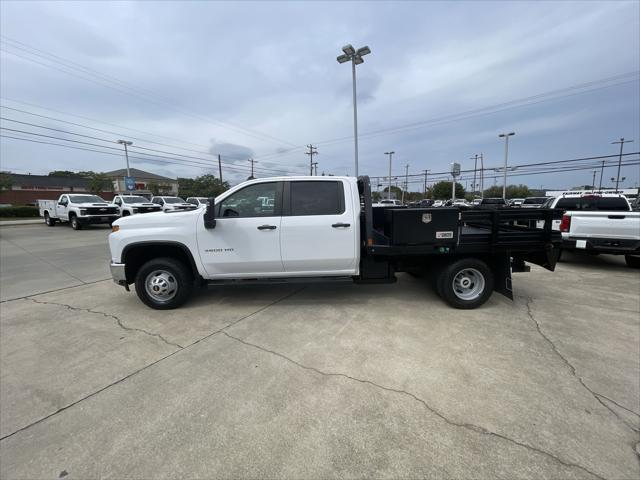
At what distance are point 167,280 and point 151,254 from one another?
1.61ft

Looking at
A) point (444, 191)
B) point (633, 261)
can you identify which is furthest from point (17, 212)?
point (444, 191)

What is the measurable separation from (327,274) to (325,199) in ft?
3.61

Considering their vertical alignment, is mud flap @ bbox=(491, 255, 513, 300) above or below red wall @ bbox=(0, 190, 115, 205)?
below

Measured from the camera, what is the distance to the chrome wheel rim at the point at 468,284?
4461mm

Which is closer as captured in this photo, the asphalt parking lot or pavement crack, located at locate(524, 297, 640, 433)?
the asphalt parking lot

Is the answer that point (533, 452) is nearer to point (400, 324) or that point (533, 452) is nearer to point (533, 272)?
point (400, 324)

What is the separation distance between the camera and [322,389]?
266 cm

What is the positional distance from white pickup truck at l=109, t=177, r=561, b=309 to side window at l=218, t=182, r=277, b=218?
14mm

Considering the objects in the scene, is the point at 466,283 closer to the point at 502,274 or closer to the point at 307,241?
the point at 502,274

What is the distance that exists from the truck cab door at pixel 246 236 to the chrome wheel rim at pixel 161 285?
64cm

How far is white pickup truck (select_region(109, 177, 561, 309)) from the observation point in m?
4.20

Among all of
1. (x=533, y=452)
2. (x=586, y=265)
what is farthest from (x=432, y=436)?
(x=586, y=265)

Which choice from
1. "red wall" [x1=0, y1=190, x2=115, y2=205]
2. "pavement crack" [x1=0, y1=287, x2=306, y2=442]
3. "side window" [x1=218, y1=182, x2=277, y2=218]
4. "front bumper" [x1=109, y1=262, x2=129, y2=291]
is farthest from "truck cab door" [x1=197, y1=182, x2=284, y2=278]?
"red wall" [x1=0, y1=190, x2=115, y2=205]

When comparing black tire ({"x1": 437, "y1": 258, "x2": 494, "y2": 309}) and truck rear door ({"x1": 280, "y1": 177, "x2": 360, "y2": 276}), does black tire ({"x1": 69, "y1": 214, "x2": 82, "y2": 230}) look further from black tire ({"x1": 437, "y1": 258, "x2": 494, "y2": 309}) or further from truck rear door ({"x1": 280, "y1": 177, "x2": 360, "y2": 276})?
black tire ({"x1": 437, "y1": 258, "x2": 494, "y2": 309})
